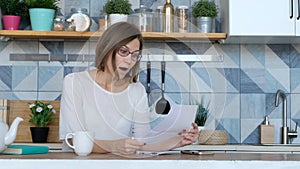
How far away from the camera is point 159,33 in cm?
366

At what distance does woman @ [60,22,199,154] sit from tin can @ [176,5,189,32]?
1.23 m

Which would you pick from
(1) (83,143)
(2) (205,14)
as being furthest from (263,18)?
(1) (83,143)

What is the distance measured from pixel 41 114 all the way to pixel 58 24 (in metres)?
0.59

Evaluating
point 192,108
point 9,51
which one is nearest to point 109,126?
point 192,108

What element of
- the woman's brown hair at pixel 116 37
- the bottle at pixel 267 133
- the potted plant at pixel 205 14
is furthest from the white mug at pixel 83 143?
the bottle at pixel 267 133

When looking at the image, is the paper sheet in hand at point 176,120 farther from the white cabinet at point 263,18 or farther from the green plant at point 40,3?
the green plant at point 40,3

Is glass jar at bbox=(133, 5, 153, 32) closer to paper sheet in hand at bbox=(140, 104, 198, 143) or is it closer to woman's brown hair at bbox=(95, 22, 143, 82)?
woman's brown hair at bbox=(95, 22, 143, 82)

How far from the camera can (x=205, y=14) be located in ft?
12.2

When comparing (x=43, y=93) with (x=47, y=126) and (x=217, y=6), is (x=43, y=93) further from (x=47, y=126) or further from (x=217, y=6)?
(x=217, y=6)

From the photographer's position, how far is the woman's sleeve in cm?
230

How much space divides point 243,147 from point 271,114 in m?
0.54

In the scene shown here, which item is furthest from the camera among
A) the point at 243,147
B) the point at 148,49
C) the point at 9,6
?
the point at 148,49

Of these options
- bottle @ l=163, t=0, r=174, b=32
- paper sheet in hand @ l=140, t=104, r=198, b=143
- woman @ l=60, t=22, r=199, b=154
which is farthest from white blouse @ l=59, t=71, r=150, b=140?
bottle @ l=163, t=0, r=174, b=32

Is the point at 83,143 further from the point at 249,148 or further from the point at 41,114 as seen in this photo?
the point at 249,148
